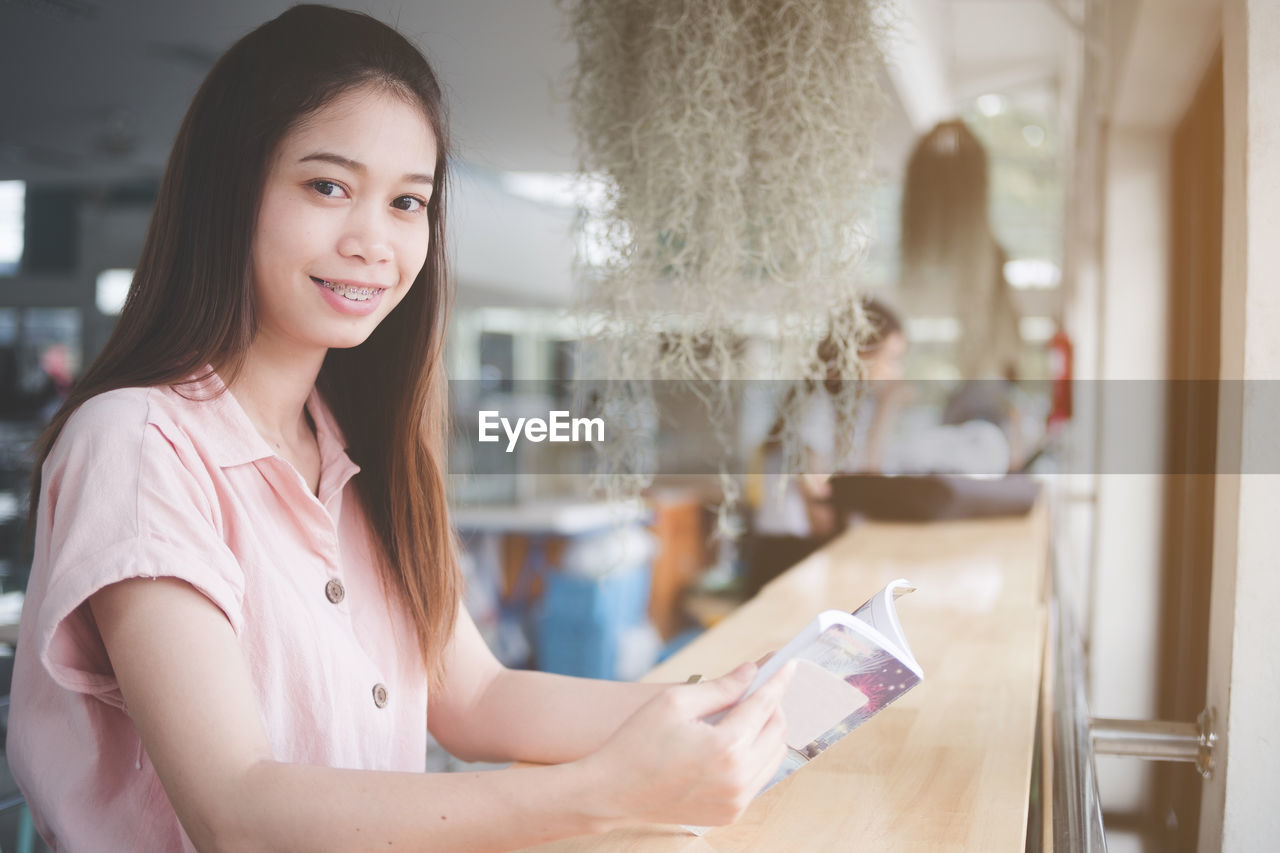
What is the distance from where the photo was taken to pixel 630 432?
1514mm

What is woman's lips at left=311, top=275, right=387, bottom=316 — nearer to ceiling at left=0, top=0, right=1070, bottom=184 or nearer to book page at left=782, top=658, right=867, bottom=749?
ceiling at left=0, top=0, right=1070, bottom=184

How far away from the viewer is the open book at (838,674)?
631 mm

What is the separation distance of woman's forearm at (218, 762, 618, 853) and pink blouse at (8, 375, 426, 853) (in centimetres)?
13

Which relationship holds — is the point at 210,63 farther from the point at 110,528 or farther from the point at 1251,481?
the point at 1251,481

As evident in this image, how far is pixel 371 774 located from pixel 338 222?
44 cm

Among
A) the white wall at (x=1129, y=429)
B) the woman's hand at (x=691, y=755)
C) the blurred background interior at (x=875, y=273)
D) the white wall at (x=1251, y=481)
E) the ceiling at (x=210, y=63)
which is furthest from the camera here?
the white wall at (x=1129, y=429)

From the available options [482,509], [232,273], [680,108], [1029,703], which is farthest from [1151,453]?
[482,509]

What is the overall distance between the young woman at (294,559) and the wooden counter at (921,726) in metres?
0.18

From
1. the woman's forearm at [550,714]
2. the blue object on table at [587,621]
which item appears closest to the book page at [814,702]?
the woman's forearm at [550,714]

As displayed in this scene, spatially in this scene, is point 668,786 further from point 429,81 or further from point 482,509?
point 482,509

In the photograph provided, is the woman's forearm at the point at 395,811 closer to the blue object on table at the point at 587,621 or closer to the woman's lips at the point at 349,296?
the woman's lips at the point at 349,296

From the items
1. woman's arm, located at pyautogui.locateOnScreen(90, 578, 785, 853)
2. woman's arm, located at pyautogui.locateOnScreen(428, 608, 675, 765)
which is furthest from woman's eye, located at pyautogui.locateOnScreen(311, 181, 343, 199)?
woman's arm, located at pyautogui.locateOnScreen(428, 608, 675, 765)

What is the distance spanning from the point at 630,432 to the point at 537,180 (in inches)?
17.6

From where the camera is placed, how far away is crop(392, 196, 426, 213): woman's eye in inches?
35.1
